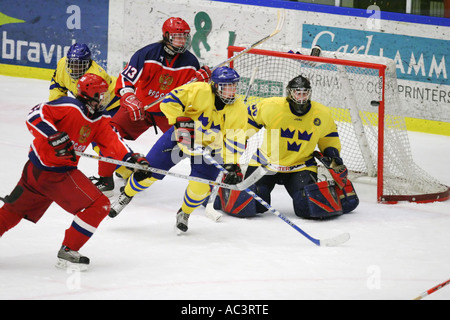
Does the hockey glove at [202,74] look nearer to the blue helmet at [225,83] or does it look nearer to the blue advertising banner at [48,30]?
the blue helmet at [225,83]

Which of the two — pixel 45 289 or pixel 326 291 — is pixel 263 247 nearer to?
pixel 326 291

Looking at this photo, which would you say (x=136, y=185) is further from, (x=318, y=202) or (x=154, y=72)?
(x=318, y=202)

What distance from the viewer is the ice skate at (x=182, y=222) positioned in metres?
4.59

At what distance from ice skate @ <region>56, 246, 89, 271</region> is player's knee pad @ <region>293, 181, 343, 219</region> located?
5.06ft

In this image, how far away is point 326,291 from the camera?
3744mm

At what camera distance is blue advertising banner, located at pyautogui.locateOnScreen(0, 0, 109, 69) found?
8.14 metres

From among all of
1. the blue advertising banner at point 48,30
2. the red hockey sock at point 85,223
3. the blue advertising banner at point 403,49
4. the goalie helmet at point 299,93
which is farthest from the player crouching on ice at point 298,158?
the blue advertising banner at point 48,30

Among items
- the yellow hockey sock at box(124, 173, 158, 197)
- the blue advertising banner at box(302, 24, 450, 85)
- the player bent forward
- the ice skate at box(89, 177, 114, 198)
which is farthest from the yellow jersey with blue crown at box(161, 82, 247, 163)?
the blue advertising banner at box(302, 24, 450, 85)

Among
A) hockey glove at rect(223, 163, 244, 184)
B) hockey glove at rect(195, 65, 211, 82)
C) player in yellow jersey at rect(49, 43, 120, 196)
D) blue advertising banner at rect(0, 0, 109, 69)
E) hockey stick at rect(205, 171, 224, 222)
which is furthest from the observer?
blue advertising banner at rect(0, 0, 109, 69)

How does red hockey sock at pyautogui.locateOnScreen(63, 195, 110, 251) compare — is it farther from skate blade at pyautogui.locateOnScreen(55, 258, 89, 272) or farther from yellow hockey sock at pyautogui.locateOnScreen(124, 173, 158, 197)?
yellow hockey sock at pyautogui.locateOnScreen(124, 173, 158, 197)

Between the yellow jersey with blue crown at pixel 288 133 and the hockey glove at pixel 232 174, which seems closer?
the hockey glove at pixel 232 174

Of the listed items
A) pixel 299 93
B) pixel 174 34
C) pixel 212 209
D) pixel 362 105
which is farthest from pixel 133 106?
pixel 362 105

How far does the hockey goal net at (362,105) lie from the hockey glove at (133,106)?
90 centimetres
